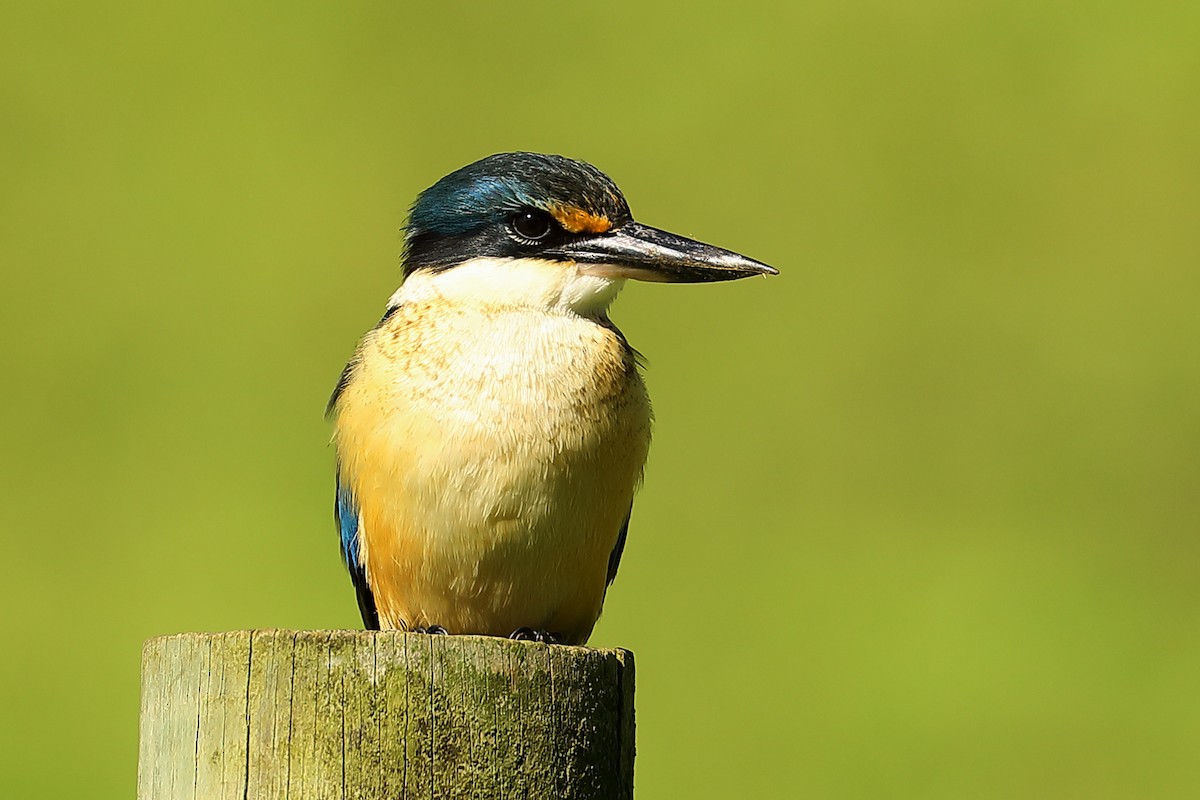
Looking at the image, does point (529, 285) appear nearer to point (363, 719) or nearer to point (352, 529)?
point (352, 529)

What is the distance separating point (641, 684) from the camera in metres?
4.39

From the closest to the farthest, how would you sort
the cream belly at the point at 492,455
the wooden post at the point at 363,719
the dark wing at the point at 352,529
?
the wooden post at the point at 363,719 < the cream belly at the point at 492,455 < the dark wing at the point at 352,529

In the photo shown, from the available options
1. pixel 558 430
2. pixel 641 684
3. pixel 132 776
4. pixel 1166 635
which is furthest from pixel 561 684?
pixel 1166 635

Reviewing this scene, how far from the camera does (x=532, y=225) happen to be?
2758mm

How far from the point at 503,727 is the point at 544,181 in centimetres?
117

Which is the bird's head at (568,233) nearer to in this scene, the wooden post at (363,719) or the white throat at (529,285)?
the white throat at (529,285)

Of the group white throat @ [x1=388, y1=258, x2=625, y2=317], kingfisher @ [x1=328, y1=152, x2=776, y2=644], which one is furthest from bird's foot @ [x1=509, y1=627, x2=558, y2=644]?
white throat @ [x1=388, y1=258, x2=625, y2=317]

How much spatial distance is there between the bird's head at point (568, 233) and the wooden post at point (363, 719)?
100 centimetres

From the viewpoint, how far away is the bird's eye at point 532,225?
2750 mm

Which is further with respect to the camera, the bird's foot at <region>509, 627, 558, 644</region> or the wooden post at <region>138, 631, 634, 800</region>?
the bird's foot at <region>509, 627, 558, 644</region>

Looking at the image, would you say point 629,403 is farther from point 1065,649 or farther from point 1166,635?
point 1166,635

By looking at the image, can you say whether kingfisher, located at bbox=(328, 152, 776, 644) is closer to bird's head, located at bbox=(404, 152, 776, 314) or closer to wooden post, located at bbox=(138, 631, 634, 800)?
bird's head, located at bbox=(404, 152, 776, 314)

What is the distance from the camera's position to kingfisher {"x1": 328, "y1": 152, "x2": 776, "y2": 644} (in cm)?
260

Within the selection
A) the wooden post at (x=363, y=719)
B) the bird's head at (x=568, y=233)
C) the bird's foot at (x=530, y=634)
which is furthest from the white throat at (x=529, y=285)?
the wooden post at (x=363, y=719)
